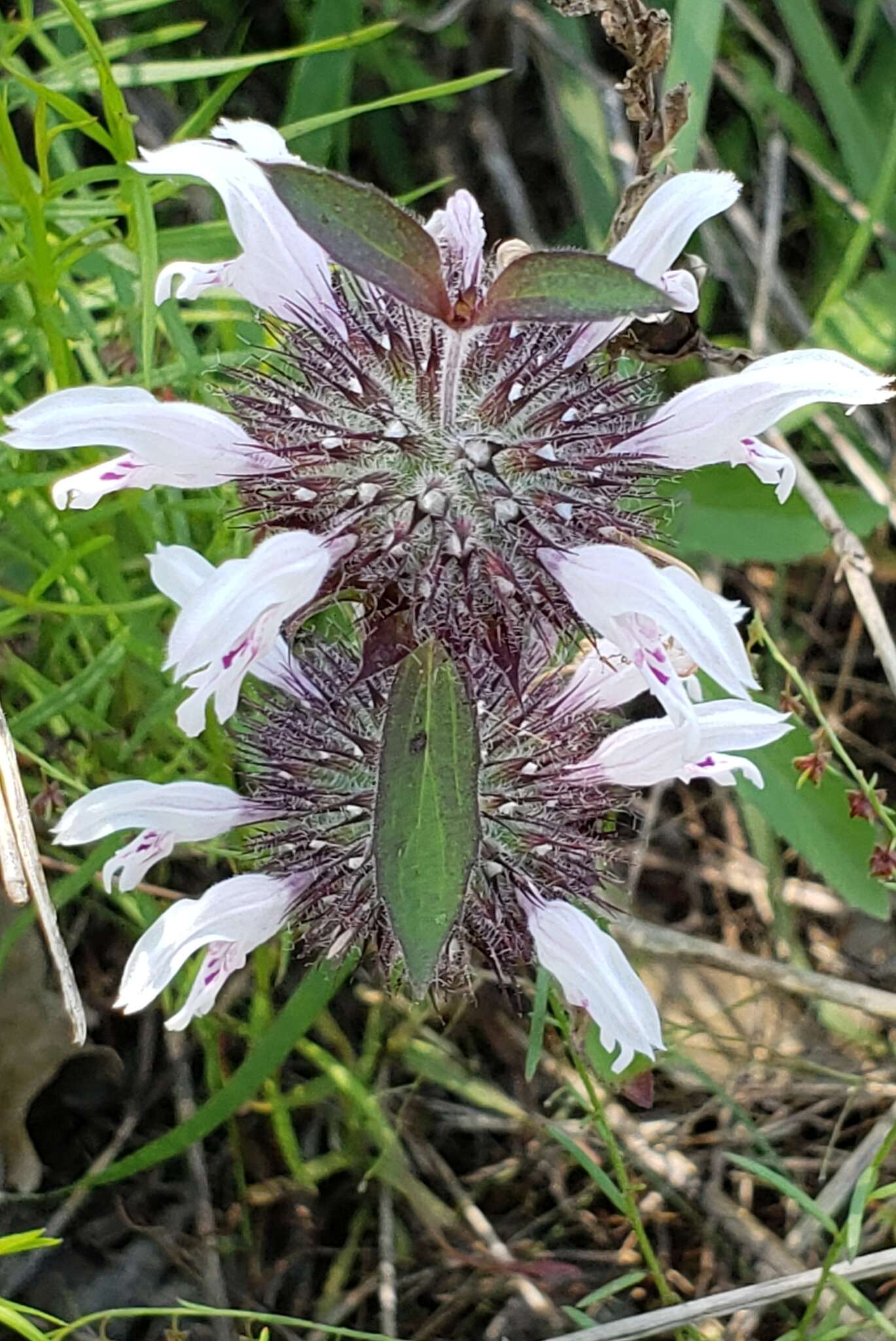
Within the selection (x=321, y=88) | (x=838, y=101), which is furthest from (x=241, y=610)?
(x=838, y=101)

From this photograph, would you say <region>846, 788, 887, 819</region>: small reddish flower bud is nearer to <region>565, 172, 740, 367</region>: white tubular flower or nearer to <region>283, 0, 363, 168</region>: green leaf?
<region>565, 172, 740, 367</region>: white tubular flower

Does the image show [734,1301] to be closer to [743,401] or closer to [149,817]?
[149,817]

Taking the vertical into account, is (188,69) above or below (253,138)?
above

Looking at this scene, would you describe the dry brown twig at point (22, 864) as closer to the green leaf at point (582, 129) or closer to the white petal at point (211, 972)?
the white petal at point (211, 972)

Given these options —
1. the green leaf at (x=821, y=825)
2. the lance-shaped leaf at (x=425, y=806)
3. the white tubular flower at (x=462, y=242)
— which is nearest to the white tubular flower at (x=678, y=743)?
the lance-shaped leaf at (x=425, y=806)

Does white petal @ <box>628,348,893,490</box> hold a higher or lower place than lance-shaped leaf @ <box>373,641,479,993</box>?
higher

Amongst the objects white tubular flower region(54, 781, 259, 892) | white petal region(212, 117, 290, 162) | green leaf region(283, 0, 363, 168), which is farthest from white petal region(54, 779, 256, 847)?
green leaf region(283, 0, 363, 168)
